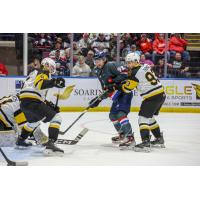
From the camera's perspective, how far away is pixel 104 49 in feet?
22.1


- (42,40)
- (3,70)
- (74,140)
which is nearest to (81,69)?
(42,40)

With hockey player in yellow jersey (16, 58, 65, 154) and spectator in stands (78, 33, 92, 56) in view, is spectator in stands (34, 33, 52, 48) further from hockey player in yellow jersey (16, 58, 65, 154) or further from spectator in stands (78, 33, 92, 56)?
hockey player in yellow jersey (16, 58, 65, 154)

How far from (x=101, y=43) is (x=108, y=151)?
2409 mm

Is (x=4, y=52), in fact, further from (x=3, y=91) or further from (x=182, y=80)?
(x=182, y=80)

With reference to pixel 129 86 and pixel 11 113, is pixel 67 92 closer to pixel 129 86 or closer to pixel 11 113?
pixel 11 113

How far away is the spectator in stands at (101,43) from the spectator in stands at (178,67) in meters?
1.12

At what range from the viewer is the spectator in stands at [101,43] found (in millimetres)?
6516

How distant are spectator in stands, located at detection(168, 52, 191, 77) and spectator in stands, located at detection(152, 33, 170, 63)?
18 cm

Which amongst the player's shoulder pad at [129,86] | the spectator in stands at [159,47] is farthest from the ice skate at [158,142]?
the spectator in stands at [159,47]

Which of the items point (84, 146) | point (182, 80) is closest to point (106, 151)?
point (84, 146)

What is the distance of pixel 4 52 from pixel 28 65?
1.30 feet

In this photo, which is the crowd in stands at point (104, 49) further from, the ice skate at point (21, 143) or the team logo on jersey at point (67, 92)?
the ice skate at point (21, 143)

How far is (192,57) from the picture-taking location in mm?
7598

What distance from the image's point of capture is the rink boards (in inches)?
257
